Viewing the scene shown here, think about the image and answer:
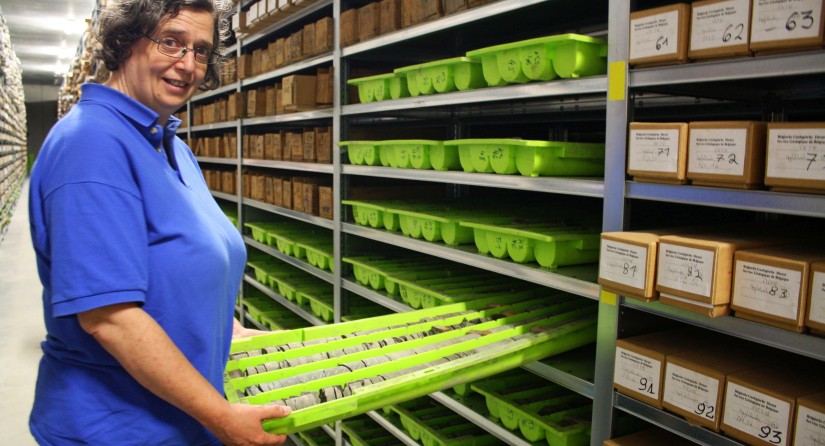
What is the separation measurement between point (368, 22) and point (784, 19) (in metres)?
2.04

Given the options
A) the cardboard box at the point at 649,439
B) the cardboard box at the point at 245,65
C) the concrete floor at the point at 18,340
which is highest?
the cardboard box at the point at 245,65

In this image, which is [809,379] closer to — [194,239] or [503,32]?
[194,239]

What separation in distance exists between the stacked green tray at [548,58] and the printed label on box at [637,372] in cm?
84

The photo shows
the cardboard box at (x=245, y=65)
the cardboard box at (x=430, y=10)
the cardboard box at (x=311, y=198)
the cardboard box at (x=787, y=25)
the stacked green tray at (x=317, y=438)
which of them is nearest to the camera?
the cardboard box at (x=787, y=25)

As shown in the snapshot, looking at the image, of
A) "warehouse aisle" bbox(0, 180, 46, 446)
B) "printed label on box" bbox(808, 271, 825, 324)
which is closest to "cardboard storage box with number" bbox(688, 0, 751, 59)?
"printed label on box" bbox(808, 271, 825, 324)

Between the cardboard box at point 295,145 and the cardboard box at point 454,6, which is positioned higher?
the cardboard box at point 454,6

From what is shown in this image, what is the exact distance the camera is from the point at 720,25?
1.37 meters

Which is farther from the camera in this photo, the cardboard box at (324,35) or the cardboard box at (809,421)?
the cardboard box at (324,35)

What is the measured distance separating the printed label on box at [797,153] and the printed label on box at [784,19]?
0.20 meters

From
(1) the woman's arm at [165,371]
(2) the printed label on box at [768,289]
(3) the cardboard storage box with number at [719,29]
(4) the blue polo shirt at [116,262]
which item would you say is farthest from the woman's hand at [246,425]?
(3) the cardboard storage box with number at [719,29]

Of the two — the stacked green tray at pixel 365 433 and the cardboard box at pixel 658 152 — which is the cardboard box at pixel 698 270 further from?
the stacked green tray at pixel 365 433

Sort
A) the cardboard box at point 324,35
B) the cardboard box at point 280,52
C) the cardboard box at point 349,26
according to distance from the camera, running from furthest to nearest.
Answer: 1. the cardboard box at point 280,52
2. the cardboard box at point 324,35
3. the cardboard box at point 349,26

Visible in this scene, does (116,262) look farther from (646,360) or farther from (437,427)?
(437,427)

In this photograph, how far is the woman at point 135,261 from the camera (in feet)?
3.92
